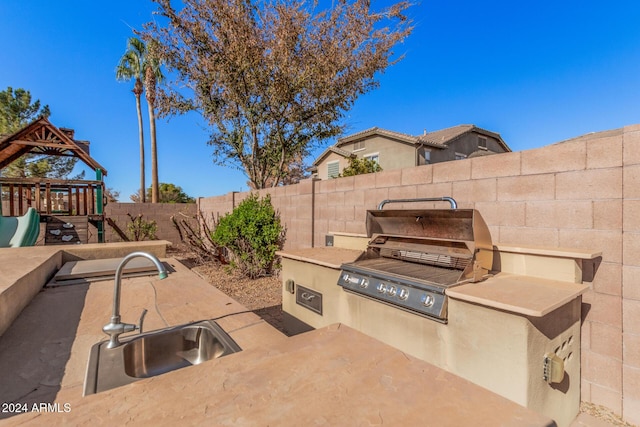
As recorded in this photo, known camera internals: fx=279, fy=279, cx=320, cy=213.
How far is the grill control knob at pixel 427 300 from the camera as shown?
1844mm

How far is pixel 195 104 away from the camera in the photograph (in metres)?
8.05

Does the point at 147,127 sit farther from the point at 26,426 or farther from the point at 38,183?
the point at 26,426

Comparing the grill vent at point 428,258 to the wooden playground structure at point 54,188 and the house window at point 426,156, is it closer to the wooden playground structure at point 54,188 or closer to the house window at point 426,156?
the wooden playground structure at point 54,188

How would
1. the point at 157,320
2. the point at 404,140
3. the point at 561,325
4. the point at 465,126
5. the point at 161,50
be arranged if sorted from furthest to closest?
the point at 465,126 → the point at 404,140 → the point at 161,50 → the point at 157,320 → the point at 561,325

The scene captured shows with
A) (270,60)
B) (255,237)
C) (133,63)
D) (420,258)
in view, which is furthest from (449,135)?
(133,63)

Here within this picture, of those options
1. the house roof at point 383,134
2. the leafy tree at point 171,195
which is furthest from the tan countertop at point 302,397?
the leafy tree at point 171,195

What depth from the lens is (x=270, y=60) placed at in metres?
6.87

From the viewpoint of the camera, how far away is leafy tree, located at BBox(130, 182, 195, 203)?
17250 millimetres

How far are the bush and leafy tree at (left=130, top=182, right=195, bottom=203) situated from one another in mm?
12303

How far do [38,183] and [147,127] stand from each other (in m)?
10.2

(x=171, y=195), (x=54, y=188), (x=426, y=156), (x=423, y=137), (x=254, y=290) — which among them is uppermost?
(x=423, y=137)

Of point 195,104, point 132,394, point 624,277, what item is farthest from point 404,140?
point 132,394

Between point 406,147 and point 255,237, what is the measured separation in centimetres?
985

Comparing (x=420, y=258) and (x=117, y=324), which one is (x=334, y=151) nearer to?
(x=420, y=258)
